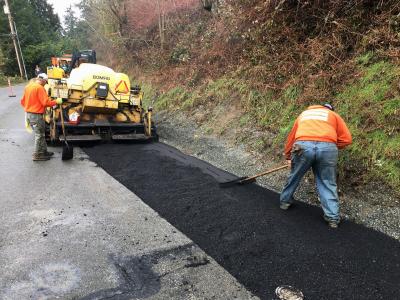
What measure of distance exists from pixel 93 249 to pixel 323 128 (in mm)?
3045

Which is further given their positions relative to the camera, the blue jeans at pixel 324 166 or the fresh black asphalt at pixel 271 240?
the blue jeans at pixel 324 166

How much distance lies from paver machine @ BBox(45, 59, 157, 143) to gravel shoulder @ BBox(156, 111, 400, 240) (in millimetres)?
1089

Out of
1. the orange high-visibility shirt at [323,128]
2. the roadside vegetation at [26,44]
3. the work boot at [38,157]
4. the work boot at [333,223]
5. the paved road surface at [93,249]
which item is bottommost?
the paved road surface at [93,249]

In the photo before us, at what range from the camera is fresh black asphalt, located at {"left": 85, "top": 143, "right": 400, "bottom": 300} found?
317 centimetres

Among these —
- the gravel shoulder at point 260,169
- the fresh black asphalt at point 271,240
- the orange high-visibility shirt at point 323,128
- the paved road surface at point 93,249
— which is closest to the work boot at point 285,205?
the fresh black asphalt at point 271,240

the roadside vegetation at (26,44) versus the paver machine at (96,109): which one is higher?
the roadside vegetation at (26,44)

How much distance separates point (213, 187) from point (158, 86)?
30.8 ft

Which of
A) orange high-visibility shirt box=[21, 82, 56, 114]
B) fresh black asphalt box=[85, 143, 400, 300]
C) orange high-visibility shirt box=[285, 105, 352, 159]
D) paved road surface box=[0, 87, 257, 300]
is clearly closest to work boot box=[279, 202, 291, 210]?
fresh black asphalt box=[85, 143, 400, 300]

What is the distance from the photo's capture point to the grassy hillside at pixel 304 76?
5086mm

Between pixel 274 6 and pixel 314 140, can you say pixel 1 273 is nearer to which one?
pixel 314 140

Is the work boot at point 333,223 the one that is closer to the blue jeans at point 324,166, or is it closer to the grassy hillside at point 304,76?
the blue jeans at point 324,166

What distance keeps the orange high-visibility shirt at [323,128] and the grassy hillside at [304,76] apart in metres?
0.91

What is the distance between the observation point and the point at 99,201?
16.6 feet

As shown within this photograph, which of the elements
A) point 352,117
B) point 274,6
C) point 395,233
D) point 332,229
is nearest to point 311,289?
point 332,229
